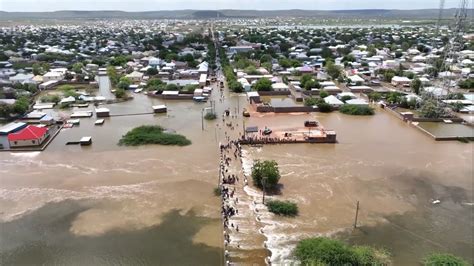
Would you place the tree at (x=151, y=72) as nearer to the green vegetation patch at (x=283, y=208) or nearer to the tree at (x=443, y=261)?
the green vegetation patch at (x=283, y=208)

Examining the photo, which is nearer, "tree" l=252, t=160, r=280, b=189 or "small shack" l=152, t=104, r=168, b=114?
"tree" l=252, t=160, r=280, b=189

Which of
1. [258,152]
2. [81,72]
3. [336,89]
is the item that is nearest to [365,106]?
[336,89]

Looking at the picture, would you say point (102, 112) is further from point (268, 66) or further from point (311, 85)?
point (268, 66)

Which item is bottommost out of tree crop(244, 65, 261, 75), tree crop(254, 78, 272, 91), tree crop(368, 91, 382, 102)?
tree crop(368, 91, 382, 102)

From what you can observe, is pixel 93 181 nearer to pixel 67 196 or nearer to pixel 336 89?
pixel 67 196

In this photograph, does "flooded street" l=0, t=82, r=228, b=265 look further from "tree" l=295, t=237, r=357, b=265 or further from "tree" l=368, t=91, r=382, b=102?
"tree" l=368, t=91, r=382, b=102

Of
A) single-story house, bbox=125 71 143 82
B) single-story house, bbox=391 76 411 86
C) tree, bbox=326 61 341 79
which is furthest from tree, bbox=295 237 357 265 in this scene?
single-story house, bbox=125 71 143 82
